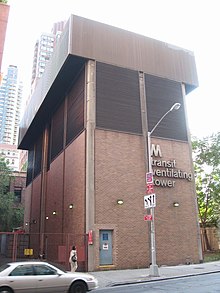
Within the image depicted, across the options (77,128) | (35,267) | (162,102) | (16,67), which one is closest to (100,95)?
(77,128)

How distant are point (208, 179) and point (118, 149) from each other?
43.0 feet

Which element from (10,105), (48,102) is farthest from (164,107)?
(10,105)

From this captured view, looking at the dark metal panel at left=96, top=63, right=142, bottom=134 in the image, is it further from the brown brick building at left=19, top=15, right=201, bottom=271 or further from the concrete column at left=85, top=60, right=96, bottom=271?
the concrete column at left=85, top=60, right=96, bottom=271

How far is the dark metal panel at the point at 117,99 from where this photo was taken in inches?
912

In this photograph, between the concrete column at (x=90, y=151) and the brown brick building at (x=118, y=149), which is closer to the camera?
the concrete column at (x=90, y=151)

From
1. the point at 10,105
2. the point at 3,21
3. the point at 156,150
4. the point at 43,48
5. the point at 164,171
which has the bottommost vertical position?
the point at 164,171

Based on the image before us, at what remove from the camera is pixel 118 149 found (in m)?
22.7

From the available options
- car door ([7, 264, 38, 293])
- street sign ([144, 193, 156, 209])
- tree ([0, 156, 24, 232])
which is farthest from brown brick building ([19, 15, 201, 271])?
tree ([0, 156, 24, 232])

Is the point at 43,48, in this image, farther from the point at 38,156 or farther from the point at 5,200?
the point at 5,200

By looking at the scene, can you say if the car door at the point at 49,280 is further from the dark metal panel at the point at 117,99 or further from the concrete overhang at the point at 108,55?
the concrete overhang at the point at 108,55

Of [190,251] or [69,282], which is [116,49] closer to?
[190,251]

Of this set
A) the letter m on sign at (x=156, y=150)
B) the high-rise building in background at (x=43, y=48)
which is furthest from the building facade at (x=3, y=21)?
the high-rise building in background at (x=43, y=48)

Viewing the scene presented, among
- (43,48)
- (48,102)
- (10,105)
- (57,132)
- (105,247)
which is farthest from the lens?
(10,105)

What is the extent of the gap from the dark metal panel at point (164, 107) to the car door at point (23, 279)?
52.4 ft
